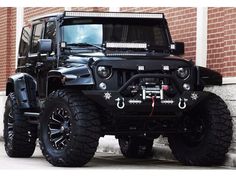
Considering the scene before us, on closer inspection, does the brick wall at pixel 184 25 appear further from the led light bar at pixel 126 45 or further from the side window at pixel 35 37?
the side window at pixel 35 37

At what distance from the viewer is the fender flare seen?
11.3 m

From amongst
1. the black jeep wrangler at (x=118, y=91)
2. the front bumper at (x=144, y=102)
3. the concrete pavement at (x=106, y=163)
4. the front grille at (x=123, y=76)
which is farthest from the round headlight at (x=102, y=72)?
the concrete pavement at (x=106, y=163)

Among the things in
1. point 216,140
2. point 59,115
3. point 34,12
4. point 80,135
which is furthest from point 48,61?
point 34,12

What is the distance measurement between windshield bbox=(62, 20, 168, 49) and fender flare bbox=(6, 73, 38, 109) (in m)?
1.16

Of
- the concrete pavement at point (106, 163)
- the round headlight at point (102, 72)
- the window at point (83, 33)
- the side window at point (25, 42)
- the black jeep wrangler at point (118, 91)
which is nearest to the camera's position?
the black jeep wrangler at point (118, 91)

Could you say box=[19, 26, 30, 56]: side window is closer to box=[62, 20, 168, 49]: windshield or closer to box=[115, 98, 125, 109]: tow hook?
box=[62, 20, 168, 49]: windshield

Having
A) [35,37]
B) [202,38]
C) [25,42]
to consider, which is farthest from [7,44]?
[202,38]

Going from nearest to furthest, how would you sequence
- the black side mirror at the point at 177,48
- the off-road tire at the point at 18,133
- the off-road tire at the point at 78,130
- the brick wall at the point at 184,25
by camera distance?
the off-road tire at the point at 78,130 < the black side mirror at the point at 177,48 < the off-road tire at the point at 18,133 < the brick wall at the point at 184,25

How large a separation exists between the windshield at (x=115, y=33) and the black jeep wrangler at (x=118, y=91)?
1 cm

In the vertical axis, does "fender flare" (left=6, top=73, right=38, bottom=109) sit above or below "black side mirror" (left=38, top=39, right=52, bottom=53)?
below

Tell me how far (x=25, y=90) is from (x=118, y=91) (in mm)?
2550

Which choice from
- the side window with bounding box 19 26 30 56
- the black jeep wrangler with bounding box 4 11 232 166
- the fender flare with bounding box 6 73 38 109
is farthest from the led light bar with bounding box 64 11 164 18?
the side window with bounding box 19 26 30 56

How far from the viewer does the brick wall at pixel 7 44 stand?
65.1 feet

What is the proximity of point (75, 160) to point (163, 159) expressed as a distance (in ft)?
8.82
